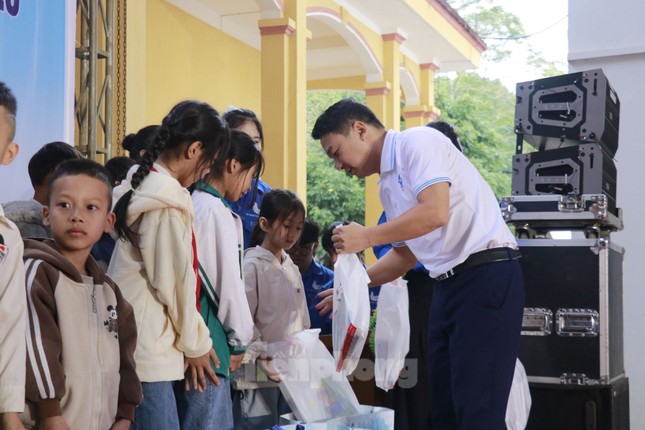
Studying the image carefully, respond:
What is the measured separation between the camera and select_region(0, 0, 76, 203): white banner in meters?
4.35

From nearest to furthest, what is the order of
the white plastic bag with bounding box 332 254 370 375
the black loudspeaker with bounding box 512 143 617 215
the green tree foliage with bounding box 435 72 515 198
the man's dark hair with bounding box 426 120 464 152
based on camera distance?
the white plastic bag with bounding box 332 254 370 375, the man's dark hair with bounding box 426 120 464 152, the black loudspeaker with bounding box 512 143 617 215, the green tree foliage with bounding box 435 72 515 198

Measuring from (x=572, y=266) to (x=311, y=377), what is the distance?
60.5 inches

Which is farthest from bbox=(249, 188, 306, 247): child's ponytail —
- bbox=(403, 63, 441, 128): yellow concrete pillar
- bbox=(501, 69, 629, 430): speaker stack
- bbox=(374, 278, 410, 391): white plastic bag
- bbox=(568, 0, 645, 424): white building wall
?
bbox=(403, 63, 441, 128): yellow concrete pillar

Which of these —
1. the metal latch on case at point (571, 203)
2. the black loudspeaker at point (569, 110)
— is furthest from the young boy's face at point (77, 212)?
the black loudspeaker at point (569, 110)

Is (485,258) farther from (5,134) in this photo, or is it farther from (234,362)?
(5,134)

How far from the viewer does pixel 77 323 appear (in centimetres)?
226

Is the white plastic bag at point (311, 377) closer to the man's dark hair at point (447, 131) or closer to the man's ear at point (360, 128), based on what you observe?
the man's ear at point (360, 128)

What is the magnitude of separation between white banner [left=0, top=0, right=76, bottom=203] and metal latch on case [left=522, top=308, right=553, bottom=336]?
2.47 metres

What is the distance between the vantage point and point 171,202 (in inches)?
98.3

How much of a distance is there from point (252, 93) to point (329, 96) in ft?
43.6

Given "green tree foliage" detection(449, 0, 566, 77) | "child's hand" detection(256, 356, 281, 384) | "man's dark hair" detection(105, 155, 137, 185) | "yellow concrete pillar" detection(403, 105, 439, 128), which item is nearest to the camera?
"child's hand" detection(256, 356, 281, 384)

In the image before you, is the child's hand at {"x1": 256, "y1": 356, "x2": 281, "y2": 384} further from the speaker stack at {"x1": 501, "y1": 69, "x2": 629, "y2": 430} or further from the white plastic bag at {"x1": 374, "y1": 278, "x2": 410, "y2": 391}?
the speaker stack at {"x1": 501, "y1": 69, "x2": 629, "y2": 430}

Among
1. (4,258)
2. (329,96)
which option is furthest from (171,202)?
(329,96)

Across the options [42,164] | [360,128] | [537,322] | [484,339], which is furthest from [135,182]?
[537,322]
